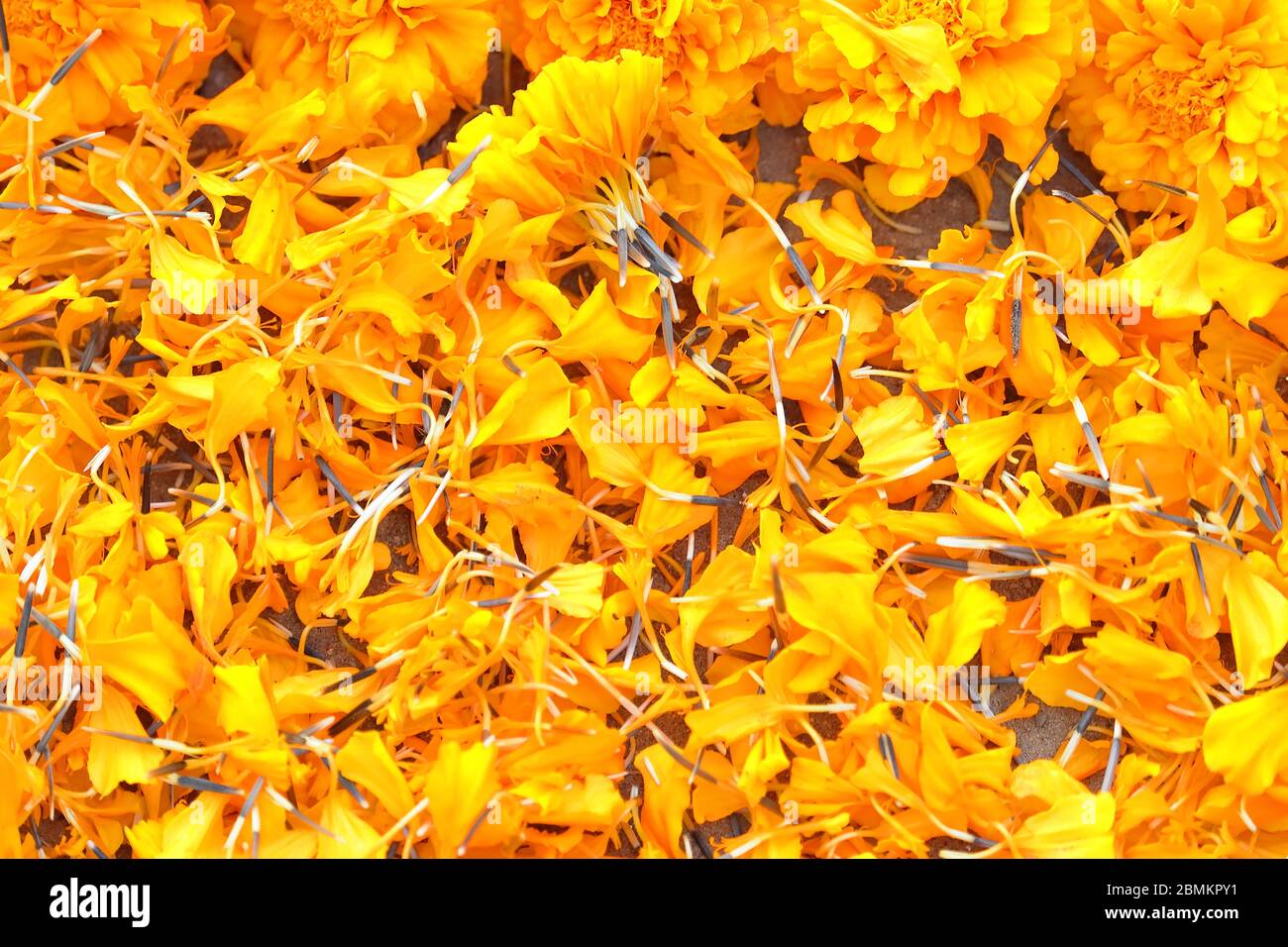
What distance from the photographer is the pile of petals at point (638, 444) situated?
701 millimetres

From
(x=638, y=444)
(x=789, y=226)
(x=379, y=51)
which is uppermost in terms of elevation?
(x=379, y=51)

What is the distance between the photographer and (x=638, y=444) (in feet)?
2.47

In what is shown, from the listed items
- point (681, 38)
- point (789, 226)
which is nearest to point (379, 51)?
point (681, 38)

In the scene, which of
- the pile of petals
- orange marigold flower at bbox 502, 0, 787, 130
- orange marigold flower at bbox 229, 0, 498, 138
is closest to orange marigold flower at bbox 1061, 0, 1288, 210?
the pile of petals

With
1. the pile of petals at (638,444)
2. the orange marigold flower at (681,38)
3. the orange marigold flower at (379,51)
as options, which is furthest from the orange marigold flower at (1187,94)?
the orange marigold flower at (379,51)

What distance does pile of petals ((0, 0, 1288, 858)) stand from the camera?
701mm

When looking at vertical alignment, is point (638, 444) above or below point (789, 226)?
below

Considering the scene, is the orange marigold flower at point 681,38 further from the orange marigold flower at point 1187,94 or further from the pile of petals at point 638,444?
the orange marigold flower at point 1187,94

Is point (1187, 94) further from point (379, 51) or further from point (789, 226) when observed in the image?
point (379, 51)

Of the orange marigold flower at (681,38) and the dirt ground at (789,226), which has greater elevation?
the orange marigold flower at (681,38)

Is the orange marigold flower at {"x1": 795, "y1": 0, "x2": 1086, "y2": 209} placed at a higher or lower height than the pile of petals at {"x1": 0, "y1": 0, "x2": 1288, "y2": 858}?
higher

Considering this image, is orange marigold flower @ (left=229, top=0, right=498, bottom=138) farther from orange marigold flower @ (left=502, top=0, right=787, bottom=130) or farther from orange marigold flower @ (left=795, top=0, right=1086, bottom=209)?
orange marigold flower @ (left=795, top=0, right=1086, bottom=209)

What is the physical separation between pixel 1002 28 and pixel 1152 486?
293 mm

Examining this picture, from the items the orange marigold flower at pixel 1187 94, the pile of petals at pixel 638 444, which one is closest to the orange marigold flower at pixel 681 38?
the pile of petals at pixel 638 444
